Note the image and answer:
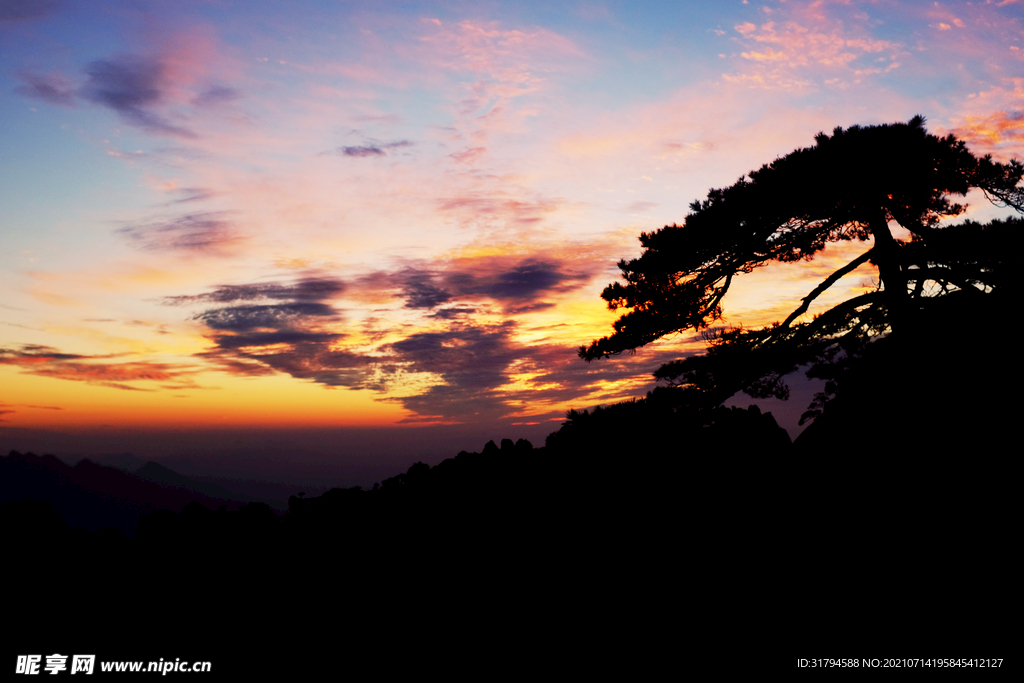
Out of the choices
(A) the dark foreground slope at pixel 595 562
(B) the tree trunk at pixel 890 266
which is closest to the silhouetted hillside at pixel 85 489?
(A) the dark foreground slope at pixel 595 562

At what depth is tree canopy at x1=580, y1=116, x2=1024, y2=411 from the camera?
1047 cm

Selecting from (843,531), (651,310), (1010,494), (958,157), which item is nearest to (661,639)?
(843,531)

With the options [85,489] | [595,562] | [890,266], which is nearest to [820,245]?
[890,266]

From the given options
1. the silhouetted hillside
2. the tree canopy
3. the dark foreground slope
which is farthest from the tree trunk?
the silhouetted hillside

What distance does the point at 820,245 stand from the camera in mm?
12242

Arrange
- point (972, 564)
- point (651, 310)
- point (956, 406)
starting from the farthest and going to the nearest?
point (651, 310), point (956, 406), point (972, 564)

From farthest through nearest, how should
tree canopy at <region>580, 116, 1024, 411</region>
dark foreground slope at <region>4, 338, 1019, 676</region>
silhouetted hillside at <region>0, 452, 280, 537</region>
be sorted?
silhouetted hillside at <region>0, 452, 280, 537</region>, tree canopy at <region>580, 116, 1024, 411</region>, dark foreground slope at <region>4, 338, 1019, 676</region>

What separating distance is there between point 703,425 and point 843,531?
13.6 feet

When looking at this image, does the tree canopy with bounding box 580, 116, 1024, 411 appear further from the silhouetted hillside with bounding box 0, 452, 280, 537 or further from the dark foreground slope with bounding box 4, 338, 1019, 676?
the silhouetted hillside with bounding box 0, 452, 280, 537

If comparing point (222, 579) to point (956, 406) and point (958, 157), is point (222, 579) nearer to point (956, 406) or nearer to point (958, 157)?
point (956, 406)

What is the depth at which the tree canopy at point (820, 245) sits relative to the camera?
1047 centimetres

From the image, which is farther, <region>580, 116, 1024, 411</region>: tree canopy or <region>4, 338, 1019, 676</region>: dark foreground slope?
<region>580, 116, 1024, 411</region>: tree canopy

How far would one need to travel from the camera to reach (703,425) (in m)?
11.5

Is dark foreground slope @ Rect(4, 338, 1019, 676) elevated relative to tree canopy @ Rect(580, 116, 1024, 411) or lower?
lower
